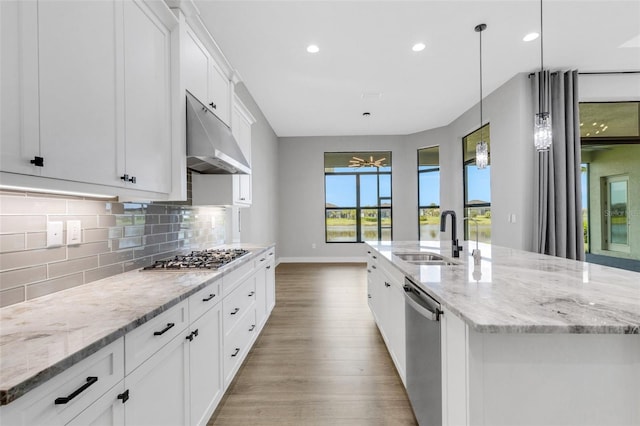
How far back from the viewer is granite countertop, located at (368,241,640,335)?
90 cm

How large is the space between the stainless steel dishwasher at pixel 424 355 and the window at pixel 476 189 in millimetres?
3876

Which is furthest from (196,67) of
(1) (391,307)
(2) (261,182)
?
(2) (261,182)

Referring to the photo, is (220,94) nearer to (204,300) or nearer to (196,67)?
(196,67)

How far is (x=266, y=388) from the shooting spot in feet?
6.66

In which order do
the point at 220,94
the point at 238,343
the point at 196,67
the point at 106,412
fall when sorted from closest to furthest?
the point at 106,412, the point at 196,67, the point at 238,343, the point at 220,94

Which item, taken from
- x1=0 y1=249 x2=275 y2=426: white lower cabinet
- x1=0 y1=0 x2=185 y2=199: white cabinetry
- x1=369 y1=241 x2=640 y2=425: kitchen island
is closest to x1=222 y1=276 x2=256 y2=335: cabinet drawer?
x1=0 y1=249 x2=275 y2=426: white lower cabinet

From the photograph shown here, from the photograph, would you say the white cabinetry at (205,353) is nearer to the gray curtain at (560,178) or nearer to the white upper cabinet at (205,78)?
the white upper cabinet at (205,78)

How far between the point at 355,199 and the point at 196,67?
5630 millimetres

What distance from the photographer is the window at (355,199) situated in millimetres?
7234

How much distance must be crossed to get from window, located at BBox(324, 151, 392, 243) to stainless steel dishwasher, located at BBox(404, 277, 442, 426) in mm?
5558

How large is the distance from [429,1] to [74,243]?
3.31 metres

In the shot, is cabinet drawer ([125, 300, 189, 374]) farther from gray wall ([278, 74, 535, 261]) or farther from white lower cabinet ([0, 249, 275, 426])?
gray wall ([278, 74, 535, 261])

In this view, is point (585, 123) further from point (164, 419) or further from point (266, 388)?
point (164, 419)

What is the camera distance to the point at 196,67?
2.01m
